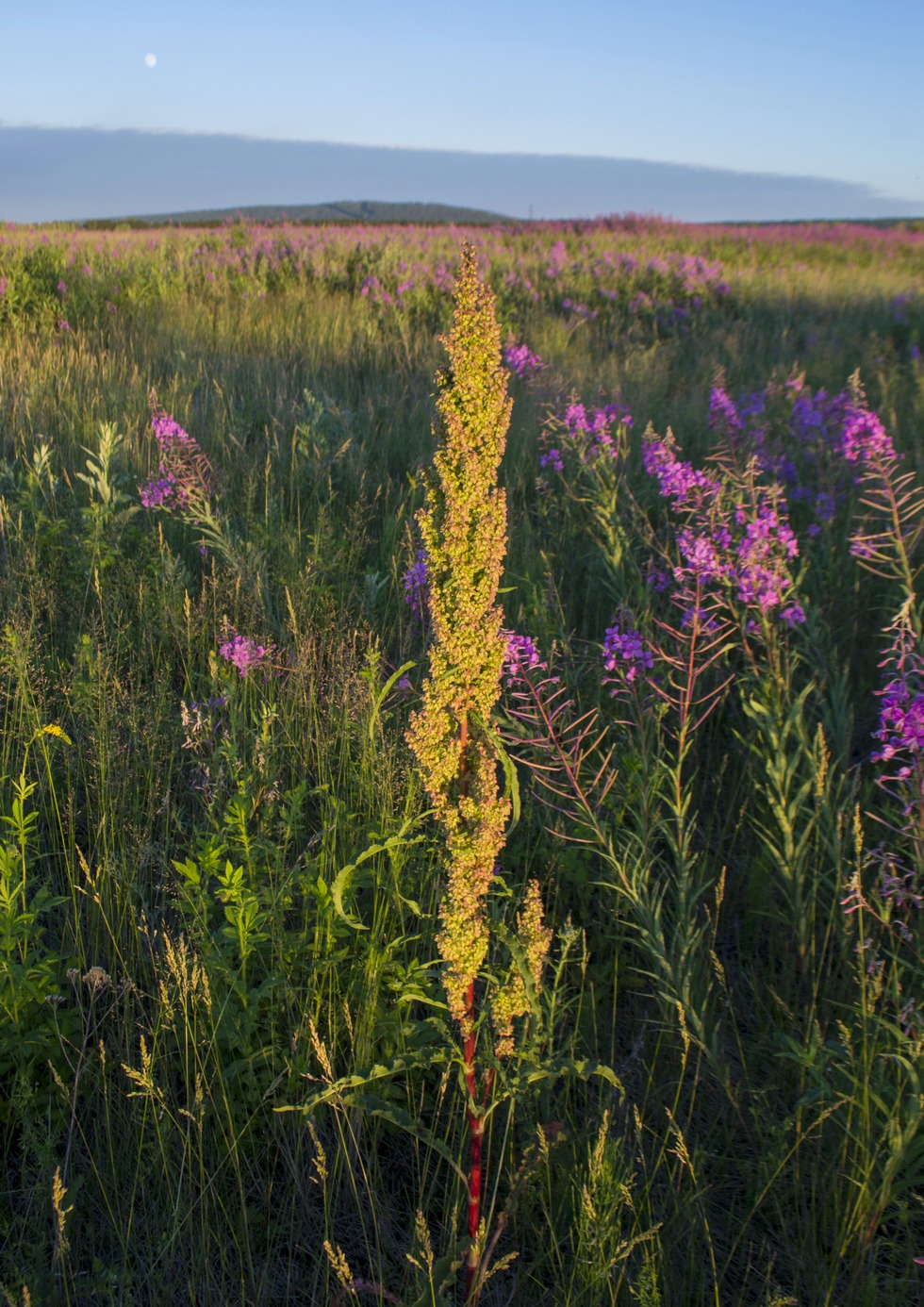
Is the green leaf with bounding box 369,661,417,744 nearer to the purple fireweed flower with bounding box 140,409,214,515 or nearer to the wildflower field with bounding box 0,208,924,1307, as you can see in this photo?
the wildflower field with bounding box 0,208,924,1307

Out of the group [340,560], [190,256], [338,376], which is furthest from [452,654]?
[190,256]

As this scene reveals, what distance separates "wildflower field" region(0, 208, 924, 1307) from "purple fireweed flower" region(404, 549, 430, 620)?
32mm

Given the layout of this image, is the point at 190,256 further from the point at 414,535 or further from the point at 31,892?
the point at 31,892

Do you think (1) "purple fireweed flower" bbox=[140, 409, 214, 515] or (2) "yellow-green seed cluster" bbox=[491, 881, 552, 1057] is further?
(1) "purple fireweed flower" bbox=[140, 409, 214, 515]

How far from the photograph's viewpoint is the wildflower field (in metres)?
1.51

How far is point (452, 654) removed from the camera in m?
1.40

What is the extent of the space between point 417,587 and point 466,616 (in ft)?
6.64

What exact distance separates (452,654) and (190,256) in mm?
12963

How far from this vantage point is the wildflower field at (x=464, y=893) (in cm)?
151

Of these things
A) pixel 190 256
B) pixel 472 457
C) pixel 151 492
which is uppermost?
pixel 190 256

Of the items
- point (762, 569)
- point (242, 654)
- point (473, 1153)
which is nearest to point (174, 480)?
point (242, 654)

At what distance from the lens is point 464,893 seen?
4.70 feet

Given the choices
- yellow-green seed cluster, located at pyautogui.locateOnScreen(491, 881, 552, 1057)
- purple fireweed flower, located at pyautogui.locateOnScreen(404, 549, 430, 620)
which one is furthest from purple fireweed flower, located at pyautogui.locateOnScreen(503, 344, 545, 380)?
yellow-green seed cluster, located at pyautogui.locateOnScreen(491, 881, 552, 1057)

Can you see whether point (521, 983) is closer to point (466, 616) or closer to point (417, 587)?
point (466, 616)
